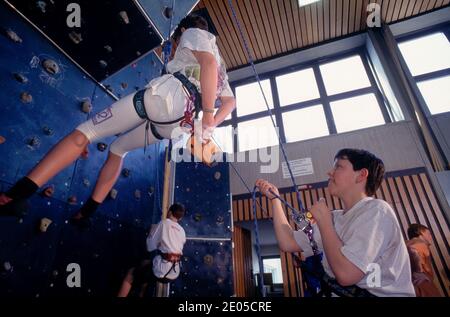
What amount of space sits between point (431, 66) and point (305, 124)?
2.66 m

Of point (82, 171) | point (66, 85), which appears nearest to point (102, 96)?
point (66, 85)

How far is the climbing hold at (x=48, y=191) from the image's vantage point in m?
1.54

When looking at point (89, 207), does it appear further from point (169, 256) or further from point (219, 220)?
point (219, 220)

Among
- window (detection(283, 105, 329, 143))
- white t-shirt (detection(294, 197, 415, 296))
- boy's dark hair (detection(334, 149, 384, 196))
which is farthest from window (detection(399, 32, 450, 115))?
white t-shirt (detection(294, 197, 415, 296))

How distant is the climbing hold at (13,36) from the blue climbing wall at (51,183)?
0.05 feet

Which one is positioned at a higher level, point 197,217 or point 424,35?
point 424,35

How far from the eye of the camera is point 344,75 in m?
5.71

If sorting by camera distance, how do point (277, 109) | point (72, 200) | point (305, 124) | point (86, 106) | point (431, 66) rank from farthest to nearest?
point (277, 109) → point (305, 124) → point (431, 66) → point (86, 106) → point (72, 200)

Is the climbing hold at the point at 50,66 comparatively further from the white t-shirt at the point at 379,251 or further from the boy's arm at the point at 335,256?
the white t-shirt at the point at 379,251

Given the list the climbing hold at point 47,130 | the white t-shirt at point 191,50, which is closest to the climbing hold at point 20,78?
the climbing hold at point 47,130

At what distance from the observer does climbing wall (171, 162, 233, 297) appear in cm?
294

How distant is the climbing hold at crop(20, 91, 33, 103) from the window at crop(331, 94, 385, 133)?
16.6 ft

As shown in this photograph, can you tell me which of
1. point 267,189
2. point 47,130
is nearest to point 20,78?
point 47,130

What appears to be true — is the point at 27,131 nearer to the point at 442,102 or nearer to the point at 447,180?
the point at 447,180
